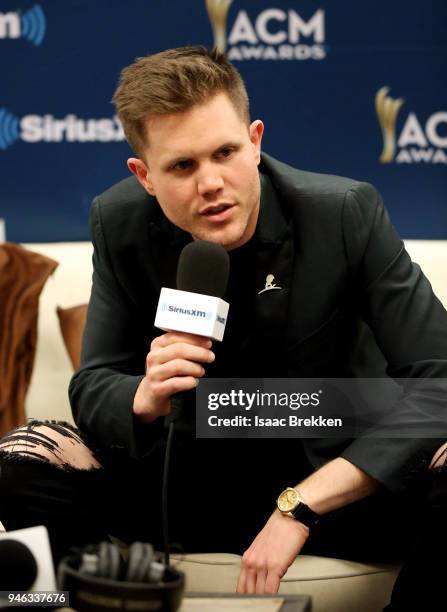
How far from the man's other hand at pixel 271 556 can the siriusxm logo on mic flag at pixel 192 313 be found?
1.31 feet

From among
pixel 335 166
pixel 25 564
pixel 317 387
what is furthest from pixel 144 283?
pixel 335 166

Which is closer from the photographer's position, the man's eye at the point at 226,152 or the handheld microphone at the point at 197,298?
the handheld microphone at the point at 197,298

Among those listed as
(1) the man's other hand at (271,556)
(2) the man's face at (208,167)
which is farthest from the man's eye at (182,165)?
(1) the man's other hand at (271,556)

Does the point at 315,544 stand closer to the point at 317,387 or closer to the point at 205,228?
the point at 317,387

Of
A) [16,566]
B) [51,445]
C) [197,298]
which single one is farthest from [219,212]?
[16,566]

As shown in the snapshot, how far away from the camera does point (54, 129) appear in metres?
3.17

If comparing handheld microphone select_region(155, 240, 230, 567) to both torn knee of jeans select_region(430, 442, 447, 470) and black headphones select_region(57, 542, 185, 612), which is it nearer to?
black headphones select_region(57, 542, 185, 612)

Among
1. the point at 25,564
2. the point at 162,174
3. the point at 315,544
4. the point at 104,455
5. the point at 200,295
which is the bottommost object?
the point at 315,544

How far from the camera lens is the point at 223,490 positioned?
1931 millimetres

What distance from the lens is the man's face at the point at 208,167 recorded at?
1746mm

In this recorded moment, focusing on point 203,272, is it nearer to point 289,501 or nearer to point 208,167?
point 208,167

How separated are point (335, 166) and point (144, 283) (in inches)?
52.0
